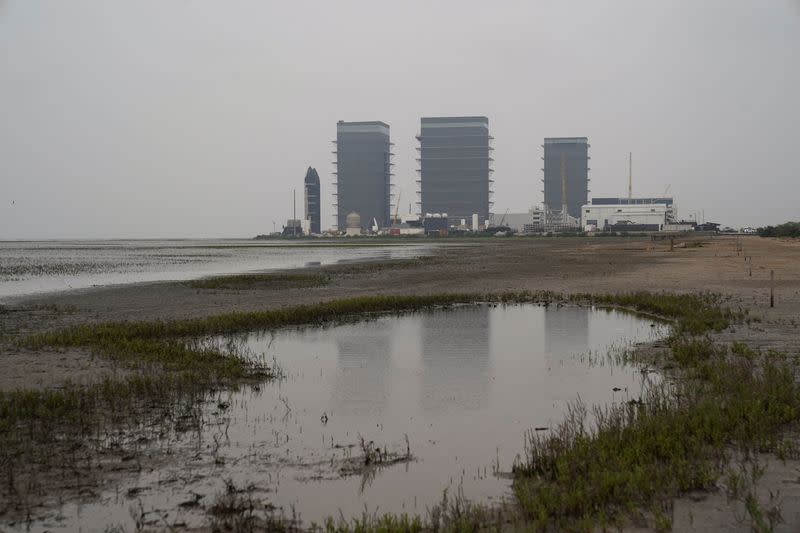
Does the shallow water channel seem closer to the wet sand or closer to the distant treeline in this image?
the wet sand

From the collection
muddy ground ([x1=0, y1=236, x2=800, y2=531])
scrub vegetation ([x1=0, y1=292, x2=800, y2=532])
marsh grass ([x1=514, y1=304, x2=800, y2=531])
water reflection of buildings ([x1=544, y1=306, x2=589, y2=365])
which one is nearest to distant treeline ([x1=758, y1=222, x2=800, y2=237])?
muddy ground ([x1=0, y1=236, x2=800, y2=531])

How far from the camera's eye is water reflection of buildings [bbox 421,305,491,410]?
1550 cm

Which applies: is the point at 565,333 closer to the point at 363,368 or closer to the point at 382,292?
the point at 363,368

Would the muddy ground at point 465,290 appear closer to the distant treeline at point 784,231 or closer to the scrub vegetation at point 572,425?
the scrub vegetation at point 572,425

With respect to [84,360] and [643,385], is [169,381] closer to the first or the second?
[84,360]

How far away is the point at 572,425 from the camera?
1197cm

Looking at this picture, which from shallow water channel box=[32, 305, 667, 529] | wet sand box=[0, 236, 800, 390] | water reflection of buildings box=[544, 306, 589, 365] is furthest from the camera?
water reflection of buildings box=[544, 306, 589, 365]

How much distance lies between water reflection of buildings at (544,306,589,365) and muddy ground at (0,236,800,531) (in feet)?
14.7

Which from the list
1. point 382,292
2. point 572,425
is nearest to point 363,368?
point 572,425

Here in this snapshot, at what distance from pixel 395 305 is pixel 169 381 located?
18.0 m

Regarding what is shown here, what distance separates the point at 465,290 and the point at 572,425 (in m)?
28.3

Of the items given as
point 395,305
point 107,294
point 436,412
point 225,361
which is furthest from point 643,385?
point 107,294

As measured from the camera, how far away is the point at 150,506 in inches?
357

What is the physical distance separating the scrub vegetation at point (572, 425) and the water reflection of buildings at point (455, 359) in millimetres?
2887
